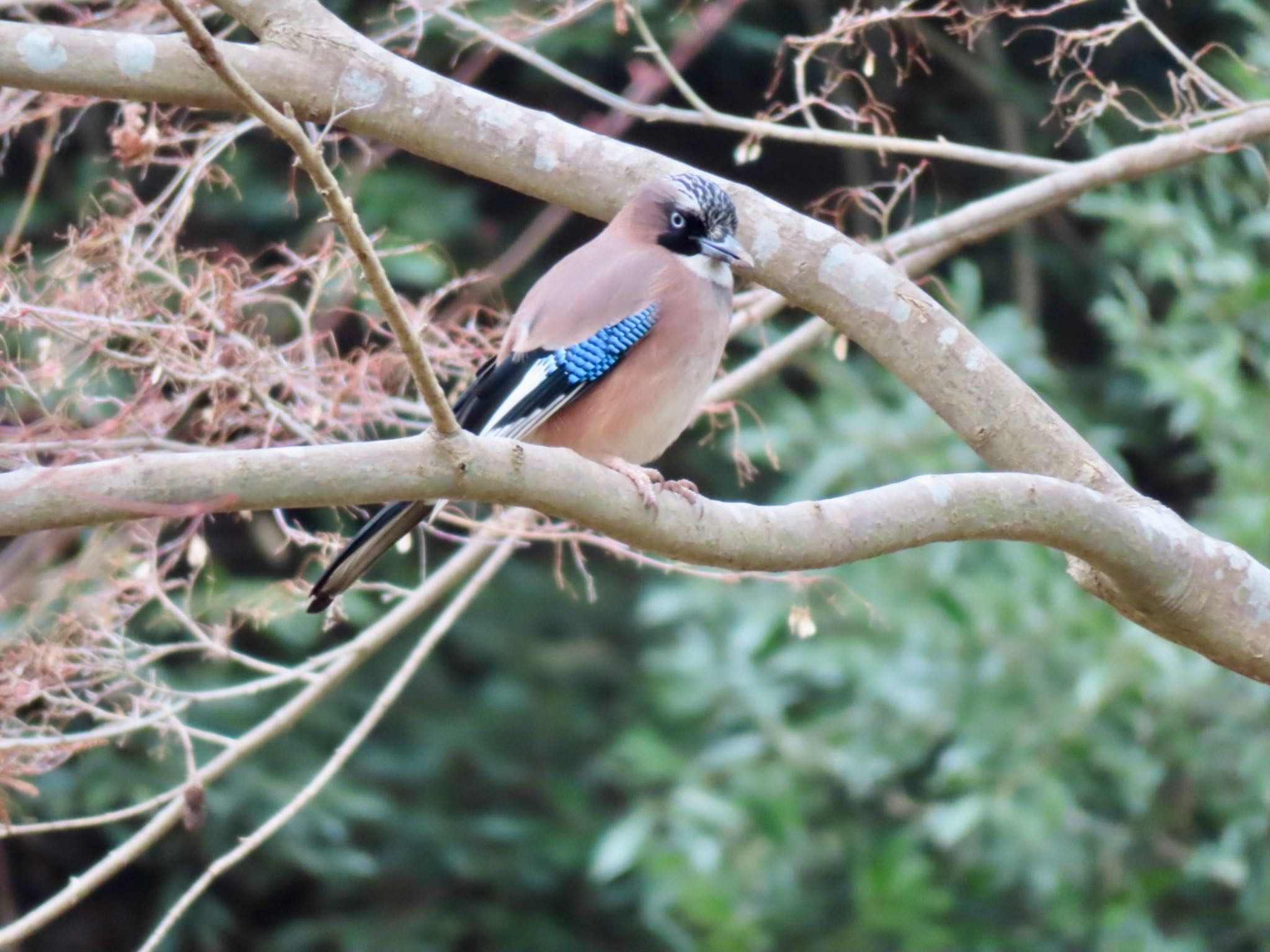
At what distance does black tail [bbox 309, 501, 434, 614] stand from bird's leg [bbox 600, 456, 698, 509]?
1.18 ft

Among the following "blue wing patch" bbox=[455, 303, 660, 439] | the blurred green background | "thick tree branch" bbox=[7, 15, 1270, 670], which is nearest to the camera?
"thick tree branch" bbox=[7, 15, 1270, 670]

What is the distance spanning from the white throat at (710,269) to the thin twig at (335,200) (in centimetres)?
133

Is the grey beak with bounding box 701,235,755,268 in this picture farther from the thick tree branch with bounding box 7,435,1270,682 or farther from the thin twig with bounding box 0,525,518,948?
the thin twig with bounding box 0,525,518,948

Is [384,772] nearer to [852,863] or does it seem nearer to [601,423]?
[852,863]

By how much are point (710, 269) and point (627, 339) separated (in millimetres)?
285

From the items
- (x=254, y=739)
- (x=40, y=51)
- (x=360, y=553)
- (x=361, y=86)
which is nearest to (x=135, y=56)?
(x=40, y=51)

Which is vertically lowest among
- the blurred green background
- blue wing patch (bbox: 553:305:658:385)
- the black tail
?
the blurred green background

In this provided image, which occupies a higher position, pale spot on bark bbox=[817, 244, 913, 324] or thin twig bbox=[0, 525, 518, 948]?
pale spot on bark bbox=[817, 244, 913, 324]

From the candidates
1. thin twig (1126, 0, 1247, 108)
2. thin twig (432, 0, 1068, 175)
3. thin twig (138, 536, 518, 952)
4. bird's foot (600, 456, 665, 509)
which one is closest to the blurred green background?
thin twig (138, 536, 518, 952)

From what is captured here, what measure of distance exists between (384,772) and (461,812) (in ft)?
1.50

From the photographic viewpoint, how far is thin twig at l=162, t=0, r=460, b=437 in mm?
1850

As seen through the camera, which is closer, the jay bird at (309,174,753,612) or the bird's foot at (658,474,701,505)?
A: the bird's foot at (658,474,701,505)

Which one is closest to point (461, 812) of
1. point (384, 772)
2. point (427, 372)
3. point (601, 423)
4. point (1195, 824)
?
point (384, 772)

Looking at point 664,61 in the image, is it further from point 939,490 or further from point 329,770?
point 329,770
